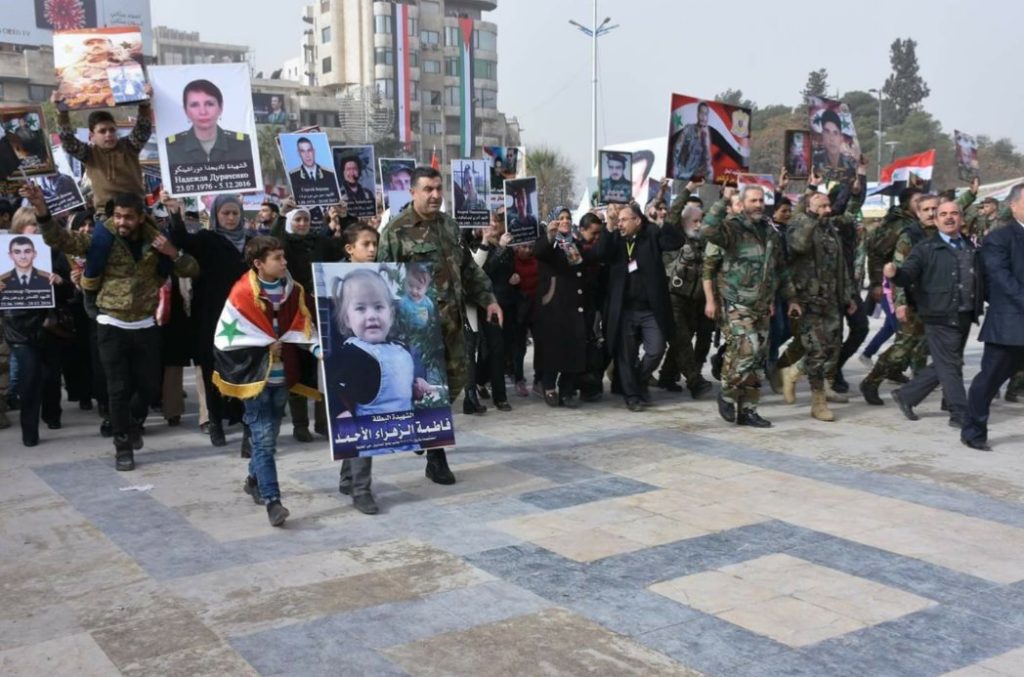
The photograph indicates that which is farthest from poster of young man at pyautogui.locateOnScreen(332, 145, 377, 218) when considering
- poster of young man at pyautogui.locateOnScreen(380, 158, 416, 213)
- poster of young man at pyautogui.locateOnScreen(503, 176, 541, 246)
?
poster of young man at pyautogui.locateOnScreen(503, 176, 541, 246)

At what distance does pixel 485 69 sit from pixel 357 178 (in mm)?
104310

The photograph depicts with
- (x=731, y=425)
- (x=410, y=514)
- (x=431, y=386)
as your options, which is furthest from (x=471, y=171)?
(x=410, y=514)

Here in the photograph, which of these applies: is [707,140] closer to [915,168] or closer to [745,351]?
[745,351]

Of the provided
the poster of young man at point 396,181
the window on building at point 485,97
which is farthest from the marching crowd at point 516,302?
the window on building at point 485,97

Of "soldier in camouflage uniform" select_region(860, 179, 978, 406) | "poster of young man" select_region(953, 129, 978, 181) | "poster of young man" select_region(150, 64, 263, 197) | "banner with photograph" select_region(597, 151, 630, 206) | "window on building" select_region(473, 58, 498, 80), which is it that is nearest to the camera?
"poster of young man" select_region(150, 64, 263, 197)

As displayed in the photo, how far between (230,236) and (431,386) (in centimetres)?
297

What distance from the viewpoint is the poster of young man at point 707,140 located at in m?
10.2

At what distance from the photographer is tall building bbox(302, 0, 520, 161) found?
98.2m

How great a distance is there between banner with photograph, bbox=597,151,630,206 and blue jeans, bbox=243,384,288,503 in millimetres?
5782

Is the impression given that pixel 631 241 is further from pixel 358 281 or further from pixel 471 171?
pixel 358 281

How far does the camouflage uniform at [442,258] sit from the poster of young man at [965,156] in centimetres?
1208

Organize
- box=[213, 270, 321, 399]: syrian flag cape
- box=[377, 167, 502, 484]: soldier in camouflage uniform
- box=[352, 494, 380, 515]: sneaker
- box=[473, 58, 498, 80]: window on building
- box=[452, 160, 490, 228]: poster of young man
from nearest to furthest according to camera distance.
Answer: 1. box=[213, 270, 321, 399]: syrian flag cape
2. box=[352, 494, 380, 515]: sneaker
3. box=[377, 167, 502, 484]: soldier in camouflage uniform
4. box=[452, 160, 490, 228]: poster of young man
5. box=[473, 58, 498, 80]: window on building

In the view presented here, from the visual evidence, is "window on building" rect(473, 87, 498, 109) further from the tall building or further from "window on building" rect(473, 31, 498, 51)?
"window on building" rect(473, 31, 498, 51)

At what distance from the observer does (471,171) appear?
10.7 meters
